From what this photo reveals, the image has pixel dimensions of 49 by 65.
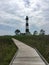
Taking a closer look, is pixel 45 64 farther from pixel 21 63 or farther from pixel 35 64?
pixel 21 63

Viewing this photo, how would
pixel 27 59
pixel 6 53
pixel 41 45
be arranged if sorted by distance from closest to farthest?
pixel 27 59 < pixel 6 53 < pixel 41 45

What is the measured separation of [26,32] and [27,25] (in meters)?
2.05

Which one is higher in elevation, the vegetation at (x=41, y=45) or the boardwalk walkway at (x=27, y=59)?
the boardwalk walkway at (x=27, y=59)

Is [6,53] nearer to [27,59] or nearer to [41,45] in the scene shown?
[27,59]

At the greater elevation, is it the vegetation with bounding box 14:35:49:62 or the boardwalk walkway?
the boardwalk walkway

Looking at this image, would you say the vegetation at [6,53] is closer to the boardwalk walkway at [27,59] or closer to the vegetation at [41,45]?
the boardwalk walkway at [27,59]

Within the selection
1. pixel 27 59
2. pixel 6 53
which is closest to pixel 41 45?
pixel 6 53

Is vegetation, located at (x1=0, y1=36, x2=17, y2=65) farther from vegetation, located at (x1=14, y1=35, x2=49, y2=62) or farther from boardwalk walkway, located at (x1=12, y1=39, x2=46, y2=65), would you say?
vegetation, located at (x1=14, y1=35, x2=49, y2=62)

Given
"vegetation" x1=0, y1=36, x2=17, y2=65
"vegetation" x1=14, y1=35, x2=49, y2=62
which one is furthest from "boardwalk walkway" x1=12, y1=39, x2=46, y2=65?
"vegetation" x1=14, y1=35, x2=49, y2=62

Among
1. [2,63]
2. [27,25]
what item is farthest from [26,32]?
[2,63]

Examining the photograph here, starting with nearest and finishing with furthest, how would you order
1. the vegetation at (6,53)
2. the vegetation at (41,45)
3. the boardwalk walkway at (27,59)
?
the boardwalk walkway at (27,59) < the vegetation at (6,53) < the vegetation at (41,45)

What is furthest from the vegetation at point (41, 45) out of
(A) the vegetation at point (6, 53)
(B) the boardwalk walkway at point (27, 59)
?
(A) the vegetation at point (6, 53)

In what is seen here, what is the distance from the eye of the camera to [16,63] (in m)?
14.6

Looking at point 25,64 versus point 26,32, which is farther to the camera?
point 26,32
